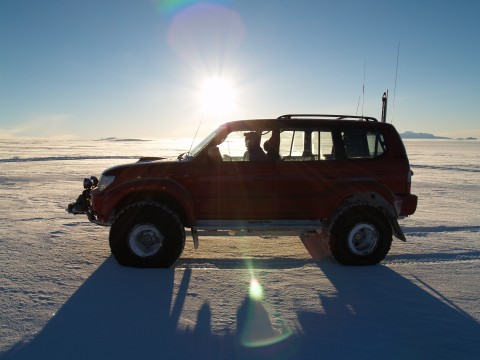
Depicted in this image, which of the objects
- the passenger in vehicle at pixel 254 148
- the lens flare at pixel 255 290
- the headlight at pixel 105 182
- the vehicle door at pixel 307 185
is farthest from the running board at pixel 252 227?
the headlight at pixel 105 182

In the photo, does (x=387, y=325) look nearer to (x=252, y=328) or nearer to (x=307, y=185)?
(x=252, y=328)

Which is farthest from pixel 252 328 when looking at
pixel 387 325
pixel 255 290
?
pixel 387 325

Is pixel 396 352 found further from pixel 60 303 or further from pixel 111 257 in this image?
pixel 111 257

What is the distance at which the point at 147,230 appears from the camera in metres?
4.62

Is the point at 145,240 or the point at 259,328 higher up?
the point at 145,240

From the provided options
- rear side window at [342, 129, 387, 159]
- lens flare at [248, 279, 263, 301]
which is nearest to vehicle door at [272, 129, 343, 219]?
rear side window at [342, 129, 387, 159]

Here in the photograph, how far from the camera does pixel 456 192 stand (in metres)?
11.3

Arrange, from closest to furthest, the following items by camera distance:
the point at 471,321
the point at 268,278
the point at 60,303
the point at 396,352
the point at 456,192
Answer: the point at 396,352 < the point at 471,321 < the point at 60,303 < the point at 268,278 < the point at 456,192

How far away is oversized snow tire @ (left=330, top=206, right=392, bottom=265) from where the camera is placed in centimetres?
→ 474

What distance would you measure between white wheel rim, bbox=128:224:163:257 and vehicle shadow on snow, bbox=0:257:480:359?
0.56m

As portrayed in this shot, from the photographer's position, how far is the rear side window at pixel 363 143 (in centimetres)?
493

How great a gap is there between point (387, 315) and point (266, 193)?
209 cm

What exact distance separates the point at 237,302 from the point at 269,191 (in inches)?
65.4

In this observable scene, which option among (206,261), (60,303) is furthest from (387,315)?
(60,303)
